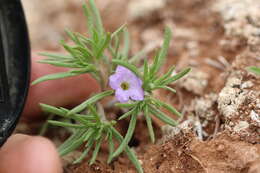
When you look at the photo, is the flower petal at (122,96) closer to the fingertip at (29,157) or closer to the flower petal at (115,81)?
Answer: the flower petal at (115,81)

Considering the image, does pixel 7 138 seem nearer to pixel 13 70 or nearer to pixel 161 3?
pixel 13 70

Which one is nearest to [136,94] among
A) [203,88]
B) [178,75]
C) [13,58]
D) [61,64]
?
[178,75]

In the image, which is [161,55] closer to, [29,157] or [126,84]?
[126,84]

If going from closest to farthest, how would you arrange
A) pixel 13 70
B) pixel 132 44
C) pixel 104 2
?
pixel 13 70 < pixel 132 44 < pixel 104 2

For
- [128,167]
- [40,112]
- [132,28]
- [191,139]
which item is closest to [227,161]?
[191,139]

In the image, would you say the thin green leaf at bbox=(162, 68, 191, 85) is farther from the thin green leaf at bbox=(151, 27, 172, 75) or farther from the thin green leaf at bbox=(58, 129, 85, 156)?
the thin green leaf at bbox=(58, 129, 85, 156)

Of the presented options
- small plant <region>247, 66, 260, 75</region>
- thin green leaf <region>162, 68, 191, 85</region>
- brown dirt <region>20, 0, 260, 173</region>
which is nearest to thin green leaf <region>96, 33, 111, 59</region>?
thin green leaf <region>162, 68, 191, 85</region>

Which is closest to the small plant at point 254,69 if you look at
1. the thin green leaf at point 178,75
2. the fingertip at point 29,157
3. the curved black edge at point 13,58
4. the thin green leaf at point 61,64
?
the thin green leaf at point 178,75
